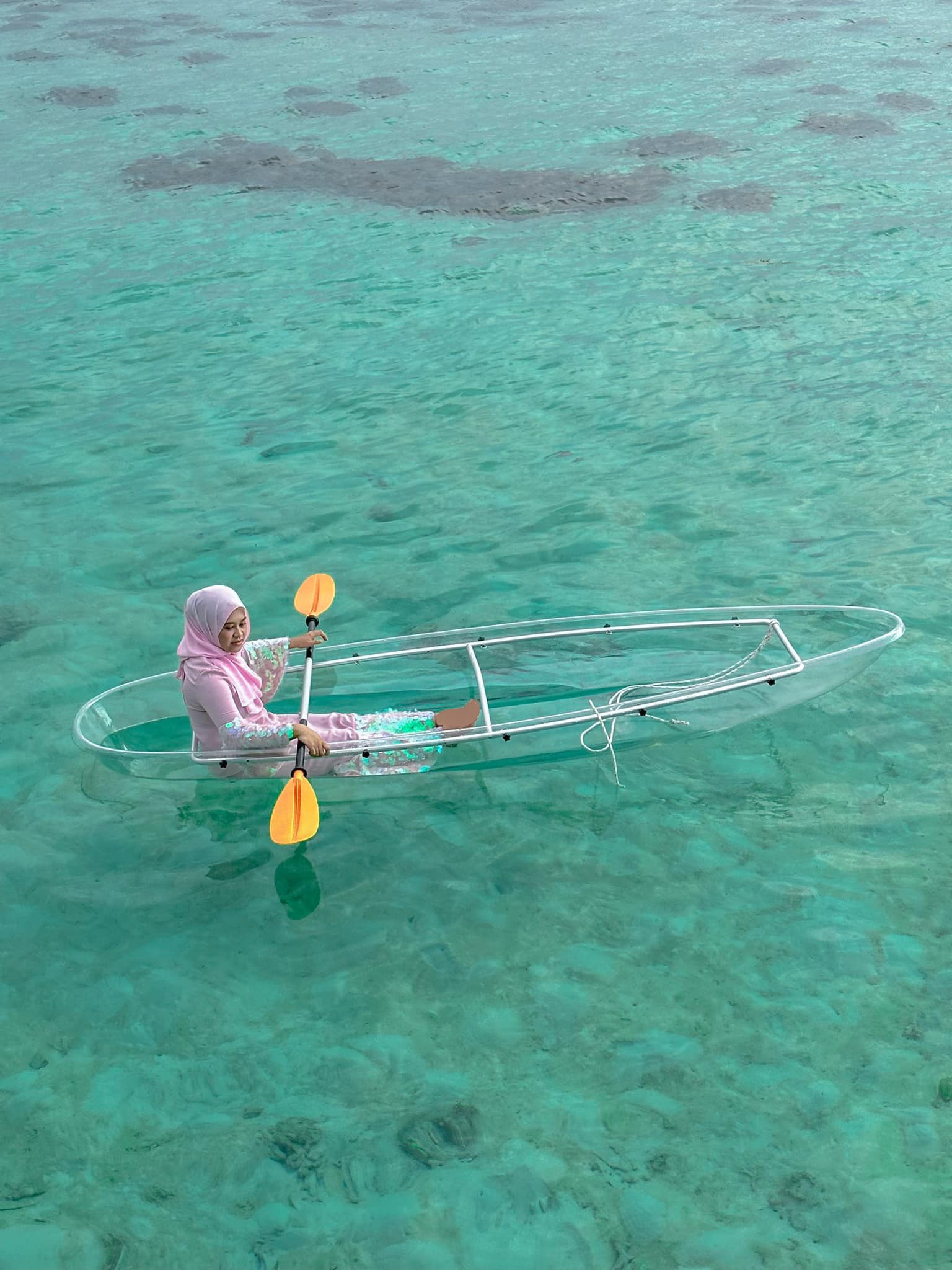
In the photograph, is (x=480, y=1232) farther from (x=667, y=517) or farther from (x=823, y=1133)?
(x=667, y=517)

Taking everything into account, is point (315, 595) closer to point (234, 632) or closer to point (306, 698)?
point (306, 698)

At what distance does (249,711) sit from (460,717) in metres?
1.31

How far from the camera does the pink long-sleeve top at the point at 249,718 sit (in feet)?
21.5

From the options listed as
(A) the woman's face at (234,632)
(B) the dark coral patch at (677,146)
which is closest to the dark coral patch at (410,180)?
(B) the dark coral patch at (677,146)

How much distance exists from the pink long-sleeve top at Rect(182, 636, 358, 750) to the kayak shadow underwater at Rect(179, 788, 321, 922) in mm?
472

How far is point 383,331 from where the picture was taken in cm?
1341

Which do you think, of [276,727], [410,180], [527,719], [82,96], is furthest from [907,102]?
[276,727]

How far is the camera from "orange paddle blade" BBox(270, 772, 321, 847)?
241 inches

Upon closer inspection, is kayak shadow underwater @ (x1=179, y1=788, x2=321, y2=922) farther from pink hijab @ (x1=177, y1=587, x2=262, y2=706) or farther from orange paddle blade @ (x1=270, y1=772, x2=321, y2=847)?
pink hijab @ (x1=177, y1=587, x2=262, y2=706)

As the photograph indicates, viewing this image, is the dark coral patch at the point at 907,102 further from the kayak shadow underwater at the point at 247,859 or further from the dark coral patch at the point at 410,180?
the kayak shadow underwater at the point at 247,859

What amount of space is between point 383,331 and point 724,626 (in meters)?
7.16

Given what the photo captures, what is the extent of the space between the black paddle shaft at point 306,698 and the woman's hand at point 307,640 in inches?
0.9

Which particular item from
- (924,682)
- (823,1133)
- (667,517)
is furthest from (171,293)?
(823,1133)

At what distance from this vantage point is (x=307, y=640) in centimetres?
733
